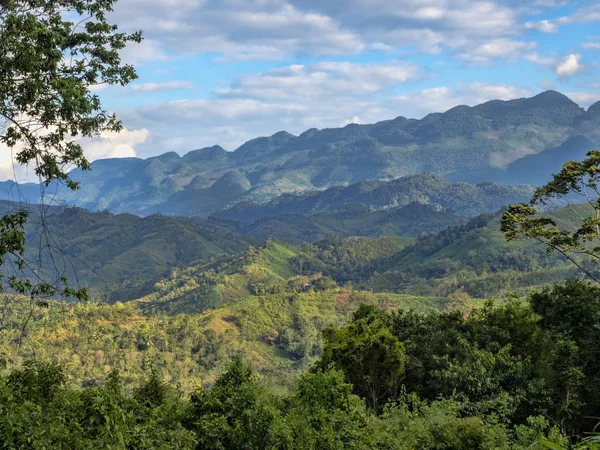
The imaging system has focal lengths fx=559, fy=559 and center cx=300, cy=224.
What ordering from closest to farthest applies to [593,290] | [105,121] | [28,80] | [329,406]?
[28,80], [105,121], [329,406], [593,290]

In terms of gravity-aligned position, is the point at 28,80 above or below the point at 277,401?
above

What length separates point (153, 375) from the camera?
1898 centimetres

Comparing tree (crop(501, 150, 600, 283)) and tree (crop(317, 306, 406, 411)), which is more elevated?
tree (crop(501, 150, 600, 283))

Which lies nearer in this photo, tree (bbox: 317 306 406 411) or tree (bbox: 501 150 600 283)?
tree (bbox: 501 150 600 283)

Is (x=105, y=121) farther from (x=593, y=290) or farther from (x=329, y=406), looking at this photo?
(x=593, y=290)

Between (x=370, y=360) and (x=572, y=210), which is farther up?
(x=572, y=210)

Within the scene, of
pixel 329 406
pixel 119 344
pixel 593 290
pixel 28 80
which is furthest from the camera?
pixel 119 344

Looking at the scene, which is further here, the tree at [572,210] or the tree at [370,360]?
the tree at [370,360]

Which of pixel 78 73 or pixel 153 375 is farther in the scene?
pixel 153 375

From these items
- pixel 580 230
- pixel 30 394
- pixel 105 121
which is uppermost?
pixel 105 121

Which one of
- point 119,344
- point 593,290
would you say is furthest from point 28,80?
point 119,344

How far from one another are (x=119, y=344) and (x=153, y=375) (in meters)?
98.0

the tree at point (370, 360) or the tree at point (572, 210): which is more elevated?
the tree at point (572, 210)

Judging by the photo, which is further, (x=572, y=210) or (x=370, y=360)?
(x=370, y=360)
